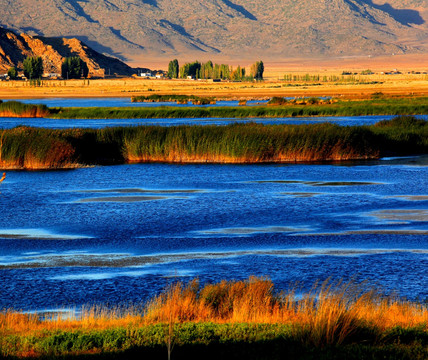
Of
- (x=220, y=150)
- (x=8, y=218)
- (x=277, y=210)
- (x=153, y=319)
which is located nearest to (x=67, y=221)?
(x=8, y=218)

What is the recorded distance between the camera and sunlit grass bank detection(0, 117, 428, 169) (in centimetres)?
4234

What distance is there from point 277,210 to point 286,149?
1695 centimetres

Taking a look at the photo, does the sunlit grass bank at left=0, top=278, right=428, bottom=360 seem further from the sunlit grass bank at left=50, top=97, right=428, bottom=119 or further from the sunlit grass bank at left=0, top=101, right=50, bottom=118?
the sunlit grass bank at left=0, top=101, right=50, bottom=118

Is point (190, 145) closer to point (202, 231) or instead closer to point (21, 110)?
point (202, 231)

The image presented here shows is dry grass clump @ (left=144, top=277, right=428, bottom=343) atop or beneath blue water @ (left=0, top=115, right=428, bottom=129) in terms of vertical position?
atop

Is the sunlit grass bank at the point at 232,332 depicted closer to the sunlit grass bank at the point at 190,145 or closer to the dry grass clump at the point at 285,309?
the dry grass clump at the point at 285,309

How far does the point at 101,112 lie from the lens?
89438 millimetres

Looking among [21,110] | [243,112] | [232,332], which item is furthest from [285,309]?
[21,110]

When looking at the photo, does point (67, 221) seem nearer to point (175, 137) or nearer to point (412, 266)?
point (412, 266)

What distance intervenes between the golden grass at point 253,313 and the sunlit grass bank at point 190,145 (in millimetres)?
27868

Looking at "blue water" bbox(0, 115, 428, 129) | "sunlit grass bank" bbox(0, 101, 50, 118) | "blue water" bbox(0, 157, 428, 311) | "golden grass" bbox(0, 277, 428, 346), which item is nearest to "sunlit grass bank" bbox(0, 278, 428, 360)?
"golden grass" bbox(0, 277, 428, 346)

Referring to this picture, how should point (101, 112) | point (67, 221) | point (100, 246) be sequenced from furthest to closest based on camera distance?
point (101, 112) < point (67, 221) < point (100, 246)

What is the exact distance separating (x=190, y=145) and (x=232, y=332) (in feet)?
110

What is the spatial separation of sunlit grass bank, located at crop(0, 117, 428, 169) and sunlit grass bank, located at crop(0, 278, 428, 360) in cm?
2869
